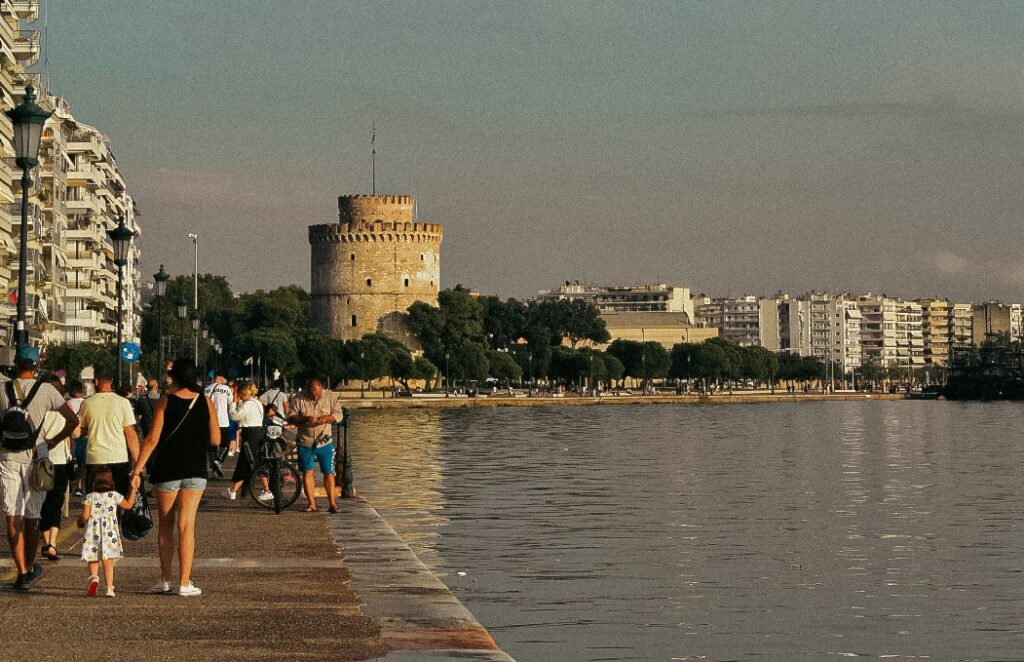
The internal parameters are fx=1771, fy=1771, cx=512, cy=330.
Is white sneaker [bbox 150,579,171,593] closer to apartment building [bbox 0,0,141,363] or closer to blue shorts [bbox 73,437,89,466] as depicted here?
blue shorts [bbox 73,437,89,466]

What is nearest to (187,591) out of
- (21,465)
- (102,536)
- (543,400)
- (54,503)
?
(102,536)

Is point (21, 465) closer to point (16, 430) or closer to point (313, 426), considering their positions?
point (16, 430)

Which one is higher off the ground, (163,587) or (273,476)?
(273,476)

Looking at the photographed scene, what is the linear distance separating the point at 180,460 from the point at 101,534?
0.75 m

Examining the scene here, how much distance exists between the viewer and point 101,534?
1238 cm

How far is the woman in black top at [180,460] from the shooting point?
40.9 feet

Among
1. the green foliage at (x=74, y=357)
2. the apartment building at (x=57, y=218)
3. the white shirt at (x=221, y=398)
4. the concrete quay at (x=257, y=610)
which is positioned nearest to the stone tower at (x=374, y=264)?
the apartment building at (x=57, y=218)

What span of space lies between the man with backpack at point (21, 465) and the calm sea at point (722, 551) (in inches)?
144

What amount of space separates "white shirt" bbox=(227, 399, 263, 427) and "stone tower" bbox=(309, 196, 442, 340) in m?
124

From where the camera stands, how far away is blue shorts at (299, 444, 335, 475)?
1992cm

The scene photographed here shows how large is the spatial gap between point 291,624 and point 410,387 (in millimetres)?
134520

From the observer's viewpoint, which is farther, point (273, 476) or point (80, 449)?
point (273, 476)

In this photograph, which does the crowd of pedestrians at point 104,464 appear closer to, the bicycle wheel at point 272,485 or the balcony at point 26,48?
the bicycle wheel at point 272,485

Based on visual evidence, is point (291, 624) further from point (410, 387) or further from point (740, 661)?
point (410, 387)
